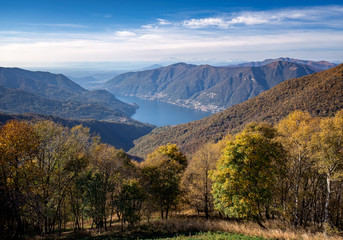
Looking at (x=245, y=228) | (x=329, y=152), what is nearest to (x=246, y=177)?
(x=245, y=228)

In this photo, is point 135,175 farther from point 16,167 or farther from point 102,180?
point 16,167

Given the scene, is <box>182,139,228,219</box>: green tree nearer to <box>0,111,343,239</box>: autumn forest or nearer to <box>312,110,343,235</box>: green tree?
<box>0,111,343,239</box>: autumn forest

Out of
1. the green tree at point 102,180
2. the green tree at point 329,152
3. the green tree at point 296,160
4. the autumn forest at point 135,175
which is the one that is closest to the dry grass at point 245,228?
the autumn forest at point 135,175

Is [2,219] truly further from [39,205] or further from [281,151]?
[281,151]

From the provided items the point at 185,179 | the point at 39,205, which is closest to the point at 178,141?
the point at 185,179

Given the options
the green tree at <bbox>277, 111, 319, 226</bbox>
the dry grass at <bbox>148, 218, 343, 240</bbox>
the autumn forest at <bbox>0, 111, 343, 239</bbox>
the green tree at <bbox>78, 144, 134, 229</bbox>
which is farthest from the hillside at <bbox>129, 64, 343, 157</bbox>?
the green tree at <bbox>78, 144, 134, 229</bbox>

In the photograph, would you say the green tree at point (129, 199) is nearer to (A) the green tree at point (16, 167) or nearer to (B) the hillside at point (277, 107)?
(A) the green tree at point (16, 167)
